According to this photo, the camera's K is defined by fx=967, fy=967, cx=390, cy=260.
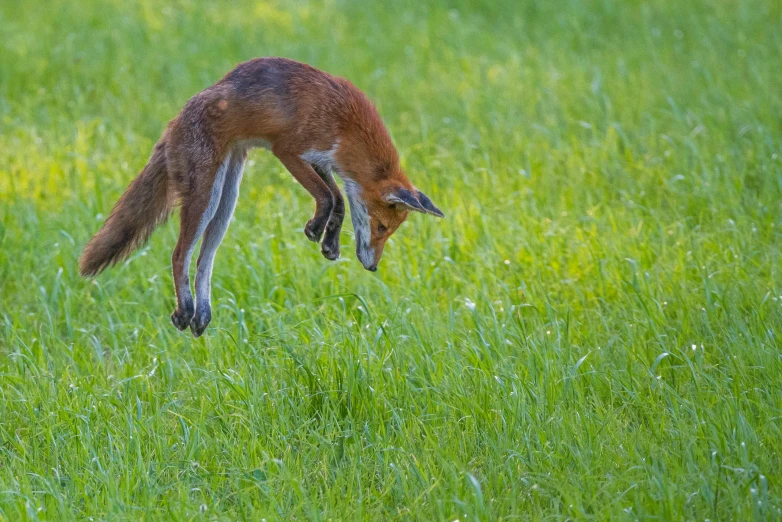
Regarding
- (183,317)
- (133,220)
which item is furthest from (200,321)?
(133,220)

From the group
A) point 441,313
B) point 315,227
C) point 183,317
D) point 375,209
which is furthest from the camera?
point 441,313

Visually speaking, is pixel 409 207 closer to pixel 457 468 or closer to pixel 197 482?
pixel 457 468

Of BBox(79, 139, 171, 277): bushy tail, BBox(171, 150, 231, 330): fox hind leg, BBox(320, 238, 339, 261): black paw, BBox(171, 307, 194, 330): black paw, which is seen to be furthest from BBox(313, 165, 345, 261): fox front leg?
BBox(79, 139, 171, 277): bushy tail

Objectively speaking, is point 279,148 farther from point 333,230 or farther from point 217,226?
point 217,226

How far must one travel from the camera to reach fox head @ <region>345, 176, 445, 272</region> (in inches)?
190

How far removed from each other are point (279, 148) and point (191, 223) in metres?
0.56

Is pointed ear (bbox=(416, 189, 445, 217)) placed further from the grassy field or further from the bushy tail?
the bushy tail

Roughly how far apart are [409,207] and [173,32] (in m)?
8.54

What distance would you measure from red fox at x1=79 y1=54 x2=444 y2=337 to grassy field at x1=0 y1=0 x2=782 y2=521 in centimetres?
81

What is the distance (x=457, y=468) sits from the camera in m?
4.59

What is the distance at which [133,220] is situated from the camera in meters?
5.02

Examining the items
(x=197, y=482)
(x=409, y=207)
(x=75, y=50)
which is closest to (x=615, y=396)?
(x=409, y=207)

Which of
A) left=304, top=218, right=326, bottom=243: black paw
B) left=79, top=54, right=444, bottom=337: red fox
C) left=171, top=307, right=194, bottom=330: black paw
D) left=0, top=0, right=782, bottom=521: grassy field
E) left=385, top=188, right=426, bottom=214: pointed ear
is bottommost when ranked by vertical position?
left=0, top=0, right=782, bottom=521: grassy field

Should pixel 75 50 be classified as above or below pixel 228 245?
above
